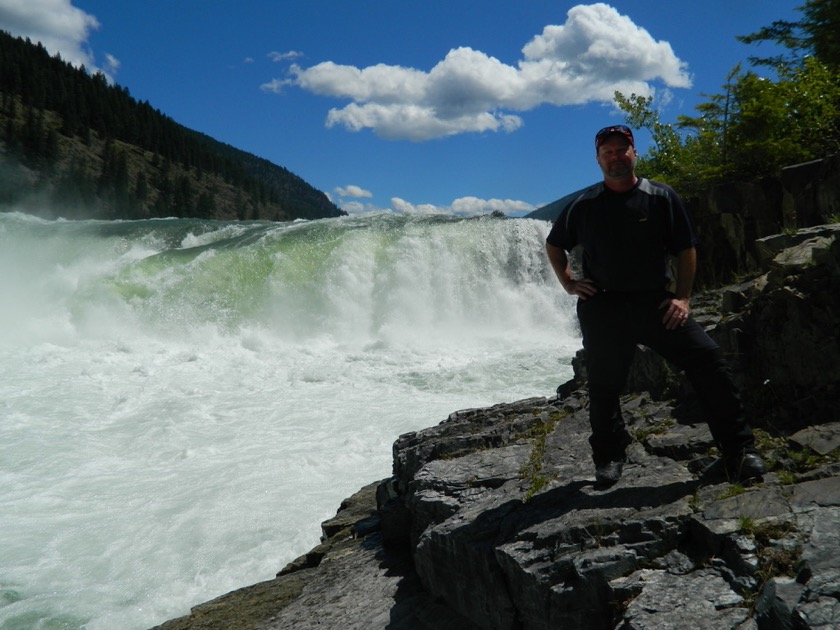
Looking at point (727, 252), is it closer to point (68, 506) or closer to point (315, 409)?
point (315, 409)

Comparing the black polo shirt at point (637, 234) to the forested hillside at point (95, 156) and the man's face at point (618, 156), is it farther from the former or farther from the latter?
the forested hillside at point (95, 156)

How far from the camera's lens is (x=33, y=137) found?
6988cm

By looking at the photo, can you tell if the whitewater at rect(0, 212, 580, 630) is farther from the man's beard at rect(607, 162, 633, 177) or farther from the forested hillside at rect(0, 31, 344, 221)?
the forested hillside at rect(0, 31, 344, 221)

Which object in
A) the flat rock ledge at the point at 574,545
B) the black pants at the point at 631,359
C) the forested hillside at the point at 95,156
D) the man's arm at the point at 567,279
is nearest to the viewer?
the flat rock ledge at the point at 574,545

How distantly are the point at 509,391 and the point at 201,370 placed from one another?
6648mm

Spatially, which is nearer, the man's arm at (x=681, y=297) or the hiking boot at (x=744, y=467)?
the hiking boot at (x=744, y=467)

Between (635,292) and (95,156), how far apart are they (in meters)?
84.9

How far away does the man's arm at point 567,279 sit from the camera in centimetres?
329

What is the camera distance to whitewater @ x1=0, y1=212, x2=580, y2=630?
6543 millimetres

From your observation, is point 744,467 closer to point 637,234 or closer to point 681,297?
point 681,297

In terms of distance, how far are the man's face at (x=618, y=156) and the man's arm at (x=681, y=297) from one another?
51 cm

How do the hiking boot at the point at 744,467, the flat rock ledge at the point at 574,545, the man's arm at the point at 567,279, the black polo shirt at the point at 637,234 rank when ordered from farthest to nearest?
the man's arm at the point at 567,279 < the black polo shirt at the point at 637,234 < the hiking boot at the point at 744,467 < the flat rock ledge at the point at 574,545

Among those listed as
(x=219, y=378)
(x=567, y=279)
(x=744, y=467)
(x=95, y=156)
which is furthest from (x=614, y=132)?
(x=95, y=156)

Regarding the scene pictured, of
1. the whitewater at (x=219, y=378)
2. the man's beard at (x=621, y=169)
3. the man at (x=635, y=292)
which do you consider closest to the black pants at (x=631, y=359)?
the man at (x=635, y=292)
